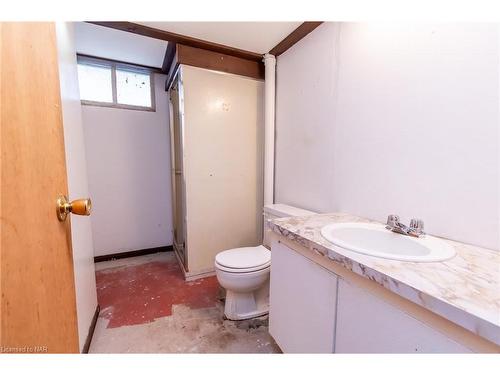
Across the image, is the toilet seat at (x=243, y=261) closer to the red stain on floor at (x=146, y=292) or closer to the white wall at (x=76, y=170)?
the red stain on floor at (x=146, y=292)

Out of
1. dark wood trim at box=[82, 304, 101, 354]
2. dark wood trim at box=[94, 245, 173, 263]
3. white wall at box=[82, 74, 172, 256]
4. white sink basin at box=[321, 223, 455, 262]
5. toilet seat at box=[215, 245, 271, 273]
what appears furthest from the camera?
dark wood trim at box=[94, 245, 173, 263]

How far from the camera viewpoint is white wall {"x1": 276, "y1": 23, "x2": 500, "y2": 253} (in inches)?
33.3

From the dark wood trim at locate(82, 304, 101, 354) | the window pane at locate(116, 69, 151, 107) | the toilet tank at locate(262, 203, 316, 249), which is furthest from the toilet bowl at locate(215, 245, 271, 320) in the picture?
the window pane at locate(116, 69, 151, 107)

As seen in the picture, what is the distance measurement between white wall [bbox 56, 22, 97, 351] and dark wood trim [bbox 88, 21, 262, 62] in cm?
43

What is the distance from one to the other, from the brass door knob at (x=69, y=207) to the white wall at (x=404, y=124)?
4.30 feet

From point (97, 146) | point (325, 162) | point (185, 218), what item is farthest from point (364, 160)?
point (97, 146)

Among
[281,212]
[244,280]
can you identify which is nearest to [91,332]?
[244,280]

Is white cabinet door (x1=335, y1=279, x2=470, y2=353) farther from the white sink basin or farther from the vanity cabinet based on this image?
the white sink basin

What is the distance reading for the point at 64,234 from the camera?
0.64 m

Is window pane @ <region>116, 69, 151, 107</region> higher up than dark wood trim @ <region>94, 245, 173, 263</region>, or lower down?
higher up

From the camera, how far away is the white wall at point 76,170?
1.08 m

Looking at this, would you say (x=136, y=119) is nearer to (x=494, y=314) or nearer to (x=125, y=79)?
(x=125, y=79)

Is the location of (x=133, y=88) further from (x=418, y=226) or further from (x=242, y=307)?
(x=418, y=226)

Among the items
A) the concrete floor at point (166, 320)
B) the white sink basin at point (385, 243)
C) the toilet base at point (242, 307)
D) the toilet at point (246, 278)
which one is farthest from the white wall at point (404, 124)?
the concrete floor at point (166, 320)
